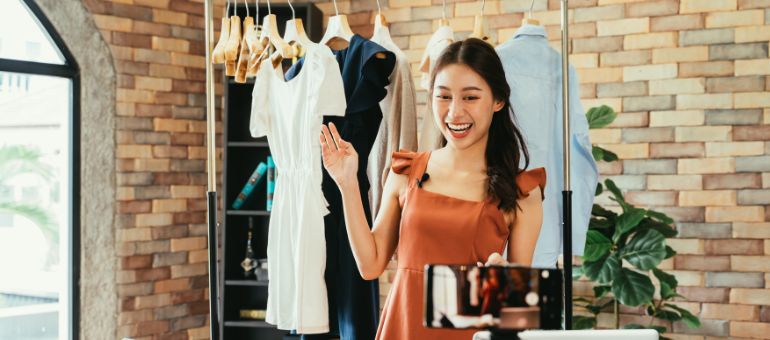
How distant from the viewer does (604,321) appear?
12.3ft

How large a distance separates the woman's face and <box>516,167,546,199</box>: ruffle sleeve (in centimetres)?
15

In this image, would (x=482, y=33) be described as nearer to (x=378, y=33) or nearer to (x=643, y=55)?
(x=378, y=33)

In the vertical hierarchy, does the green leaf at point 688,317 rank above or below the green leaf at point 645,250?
below

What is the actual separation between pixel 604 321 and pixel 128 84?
8.61ft

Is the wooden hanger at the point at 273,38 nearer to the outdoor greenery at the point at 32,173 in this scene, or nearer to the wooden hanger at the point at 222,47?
the wooden hanger at the point at 222,47

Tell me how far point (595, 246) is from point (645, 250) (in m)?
0.20

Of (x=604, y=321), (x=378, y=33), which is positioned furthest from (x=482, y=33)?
(x=604, y=321)

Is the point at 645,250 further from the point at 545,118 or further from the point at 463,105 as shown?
the point at 463,105

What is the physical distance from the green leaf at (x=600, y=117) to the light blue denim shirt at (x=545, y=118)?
0.85m

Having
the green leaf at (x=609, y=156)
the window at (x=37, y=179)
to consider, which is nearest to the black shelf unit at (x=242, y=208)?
the window at (x=37, y=179)

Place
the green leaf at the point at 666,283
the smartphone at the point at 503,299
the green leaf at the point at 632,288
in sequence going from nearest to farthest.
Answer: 1. the smartphone at the point at 503,299
2. the green leaf at the point at 632,288
3. the green leaf at the point at 666,283

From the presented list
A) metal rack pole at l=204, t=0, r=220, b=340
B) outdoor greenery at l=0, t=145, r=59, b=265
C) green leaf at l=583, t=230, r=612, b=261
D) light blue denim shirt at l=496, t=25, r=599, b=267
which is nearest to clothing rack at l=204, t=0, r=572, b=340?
metal rack pole at l=204, t=0, r=220, b=340

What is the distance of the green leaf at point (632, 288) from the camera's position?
10.6 feet

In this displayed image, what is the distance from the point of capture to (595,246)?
3.33 metres
